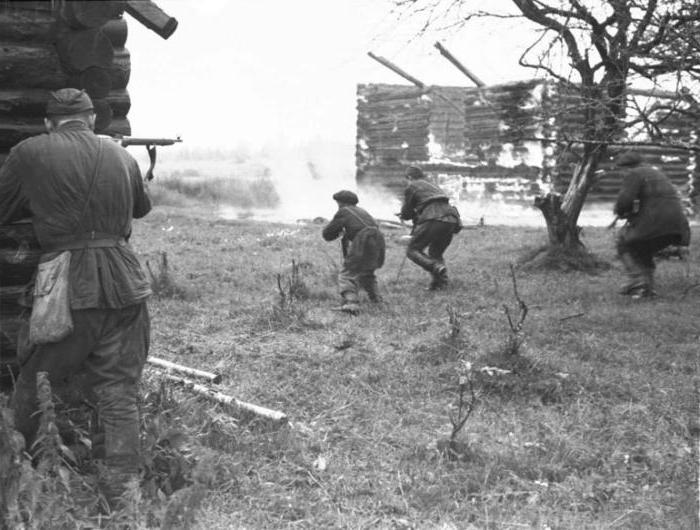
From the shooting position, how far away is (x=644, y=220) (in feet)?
30.9

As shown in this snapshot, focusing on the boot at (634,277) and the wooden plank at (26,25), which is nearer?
the wooden plank at (26,25)

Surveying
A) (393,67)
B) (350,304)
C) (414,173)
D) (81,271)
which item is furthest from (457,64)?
(81,271)

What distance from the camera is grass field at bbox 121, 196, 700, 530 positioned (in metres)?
4.43

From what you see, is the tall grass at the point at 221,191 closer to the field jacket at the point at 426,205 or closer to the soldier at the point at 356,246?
the field jacket at the point at 426,205

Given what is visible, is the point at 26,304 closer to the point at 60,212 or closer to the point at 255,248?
the point at 60,212

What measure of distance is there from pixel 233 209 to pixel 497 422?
20.7 metres

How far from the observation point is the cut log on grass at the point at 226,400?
17.6ft

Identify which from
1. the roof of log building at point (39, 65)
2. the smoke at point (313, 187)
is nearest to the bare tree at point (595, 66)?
the roof of log building at point (39, 65)

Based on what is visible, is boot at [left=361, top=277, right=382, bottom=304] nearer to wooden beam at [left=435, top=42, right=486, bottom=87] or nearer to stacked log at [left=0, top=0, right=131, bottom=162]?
stacked log at [left=0, top=0, right=131, bottom=162]

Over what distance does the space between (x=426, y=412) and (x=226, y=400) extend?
5.08 ft

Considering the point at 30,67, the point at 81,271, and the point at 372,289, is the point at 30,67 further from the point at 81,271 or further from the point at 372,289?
the point at 372,289

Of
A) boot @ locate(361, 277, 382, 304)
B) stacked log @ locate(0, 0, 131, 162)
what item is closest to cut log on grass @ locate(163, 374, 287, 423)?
stacked log @ locate(0, 0, 131, 162)

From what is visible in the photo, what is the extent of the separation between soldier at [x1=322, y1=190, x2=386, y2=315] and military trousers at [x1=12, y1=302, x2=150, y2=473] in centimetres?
508

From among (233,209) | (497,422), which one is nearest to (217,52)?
(233,209)
